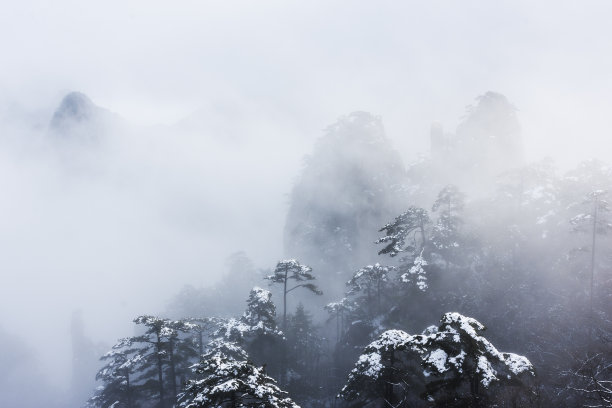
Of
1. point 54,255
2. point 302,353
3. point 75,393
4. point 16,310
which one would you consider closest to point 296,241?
point 302,353

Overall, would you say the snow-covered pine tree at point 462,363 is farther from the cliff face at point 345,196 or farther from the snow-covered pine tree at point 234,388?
the cliff face at point 345,196

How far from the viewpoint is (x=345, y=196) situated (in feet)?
208

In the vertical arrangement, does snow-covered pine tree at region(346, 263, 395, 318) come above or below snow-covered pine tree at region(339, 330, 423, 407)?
above

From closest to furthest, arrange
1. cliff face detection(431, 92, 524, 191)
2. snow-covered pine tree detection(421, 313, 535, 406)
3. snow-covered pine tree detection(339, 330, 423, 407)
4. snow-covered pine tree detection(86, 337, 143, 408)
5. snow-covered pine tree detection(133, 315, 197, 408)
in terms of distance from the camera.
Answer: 1. snow-covered pine tree detection(421, 313, 535, 406)
2. snow-covered pine tree detection(339, 330, 423, 407)
3. snow-covered pine tree detection(133, 315, 197, 408)
4. snow-covered pine tree detection(86, 337, 143, 408)
5. cliff face detection(431, 92, 524, 191)

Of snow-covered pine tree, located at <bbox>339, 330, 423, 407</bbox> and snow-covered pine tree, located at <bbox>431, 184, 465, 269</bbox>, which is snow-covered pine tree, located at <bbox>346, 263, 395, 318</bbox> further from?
snow-covered pine tree, located at <bbox>339, 330, 423, 407</bbox>

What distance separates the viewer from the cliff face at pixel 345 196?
60.9 meters

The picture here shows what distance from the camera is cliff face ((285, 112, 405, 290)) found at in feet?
200

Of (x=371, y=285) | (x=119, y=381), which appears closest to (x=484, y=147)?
(x=371, y=285)

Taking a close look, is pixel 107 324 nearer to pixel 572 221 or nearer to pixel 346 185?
pixel 346 185

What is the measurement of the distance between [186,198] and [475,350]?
7489 inches

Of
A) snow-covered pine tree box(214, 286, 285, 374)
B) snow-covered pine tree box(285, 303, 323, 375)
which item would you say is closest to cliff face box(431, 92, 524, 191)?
snow-covered pine tree box(285, 303, 323, 375)

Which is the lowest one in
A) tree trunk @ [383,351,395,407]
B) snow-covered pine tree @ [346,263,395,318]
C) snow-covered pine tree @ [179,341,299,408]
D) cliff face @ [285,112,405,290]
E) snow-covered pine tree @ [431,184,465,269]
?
tree trunk @ [383,351,395,407]

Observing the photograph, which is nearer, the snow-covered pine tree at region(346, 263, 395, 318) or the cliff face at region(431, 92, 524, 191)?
the snow-covered pine tree at region(346, 263, 395, 318)

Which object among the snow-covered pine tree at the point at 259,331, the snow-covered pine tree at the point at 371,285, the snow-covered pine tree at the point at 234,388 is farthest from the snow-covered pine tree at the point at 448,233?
the snow-covered pine tree at the point at 234,388
